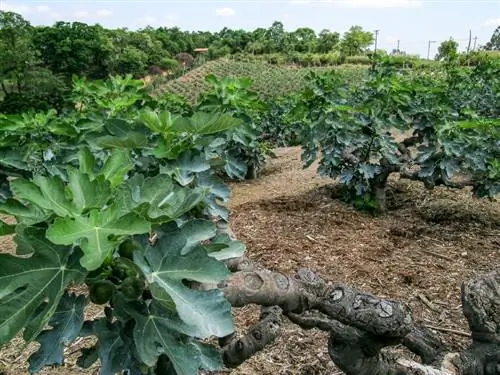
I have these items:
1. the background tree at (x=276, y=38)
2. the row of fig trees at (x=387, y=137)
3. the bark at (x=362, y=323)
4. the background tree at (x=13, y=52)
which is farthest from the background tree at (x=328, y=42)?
the bark at (x=362, y=323)

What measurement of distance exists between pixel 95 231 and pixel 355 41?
3954 cm

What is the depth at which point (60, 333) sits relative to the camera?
3.57ft

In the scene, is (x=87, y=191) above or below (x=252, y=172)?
above

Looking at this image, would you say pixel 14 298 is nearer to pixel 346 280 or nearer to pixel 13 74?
pixel 346 280

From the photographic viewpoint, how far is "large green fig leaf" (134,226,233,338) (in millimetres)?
957

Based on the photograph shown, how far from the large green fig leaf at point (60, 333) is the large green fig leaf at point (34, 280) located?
0.45ft

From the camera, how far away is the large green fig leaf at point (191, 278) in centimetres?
96

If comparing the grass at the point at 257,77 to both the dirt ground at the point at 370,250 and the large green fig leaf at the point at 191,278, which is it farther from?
the large green fig leaf at the point at 191,278

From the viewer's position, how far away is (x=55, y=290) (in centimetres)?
94

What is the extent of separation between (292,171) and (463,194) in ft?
8.69

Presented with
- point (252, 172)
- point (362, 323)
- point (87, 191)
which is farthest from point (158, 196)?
point (252, 172)

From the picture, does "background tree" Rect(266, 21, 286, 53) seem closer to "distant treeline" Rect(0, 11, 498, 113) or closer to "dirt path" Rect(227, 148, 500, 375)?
"distant treeline" Rect(0, 11, 498, 113)

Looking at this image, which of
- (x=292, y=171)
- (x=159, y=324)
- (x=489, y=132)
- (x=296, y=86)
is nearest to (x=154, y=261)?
(x=159, y=324)

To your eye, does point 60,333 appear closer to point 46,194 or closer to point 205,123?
point 46,194
